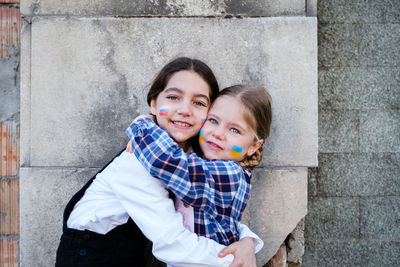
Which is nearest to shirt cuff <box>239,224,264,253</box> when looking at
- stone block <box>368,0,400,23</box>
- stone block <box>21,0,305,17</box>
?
stone block <box>21,0,305,17</box>

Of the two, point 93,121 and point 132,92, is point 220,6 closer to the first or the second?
point 132,92

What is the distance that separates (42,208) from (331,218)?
6.83ft

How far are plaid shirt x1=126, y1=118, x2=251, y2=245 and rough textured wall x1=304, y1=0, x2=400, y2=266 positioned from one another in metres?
1.16

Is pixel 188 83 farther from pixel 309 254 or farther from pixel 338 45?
pixel 309 254

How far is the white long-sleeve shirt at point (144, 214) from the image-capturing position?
4.48 feet

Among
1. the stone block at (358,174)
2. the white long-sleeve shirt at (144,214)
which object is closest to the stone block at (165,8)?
the white long-sleeve shirt at (144,214)

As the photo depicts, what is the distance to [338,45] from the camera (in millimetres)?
2426

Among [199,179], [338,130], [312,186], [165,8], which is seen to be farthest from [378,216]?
[165,8]

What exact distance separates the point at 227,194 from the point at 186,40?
3.48 feet

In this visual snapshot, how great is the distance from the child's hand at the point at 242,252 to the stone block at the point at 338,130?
1.19m

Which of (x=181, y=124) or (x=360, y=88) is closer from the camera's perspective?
(x=181, y=124)

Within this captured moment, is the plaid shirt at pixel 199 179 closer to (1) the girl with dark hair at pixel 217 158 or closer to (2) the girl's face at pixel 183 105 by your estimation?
(1) the girl with dark hair at pixel 217 158

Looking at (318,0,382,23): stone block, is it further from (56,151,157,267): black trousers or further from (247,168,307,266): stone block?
(56,151,157,267): black trousers

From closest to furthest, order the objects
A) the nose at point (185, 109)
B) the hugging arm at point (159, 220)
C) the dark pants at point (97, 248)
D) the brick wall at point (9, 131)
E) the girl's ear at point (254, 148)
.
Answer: the hugging arm at point (159, 220) → the dark pants at point (97, 248) → the nose at point (185, 109) → the girl's ear at point (254, 148) → the brick wall at point (9, 131)
